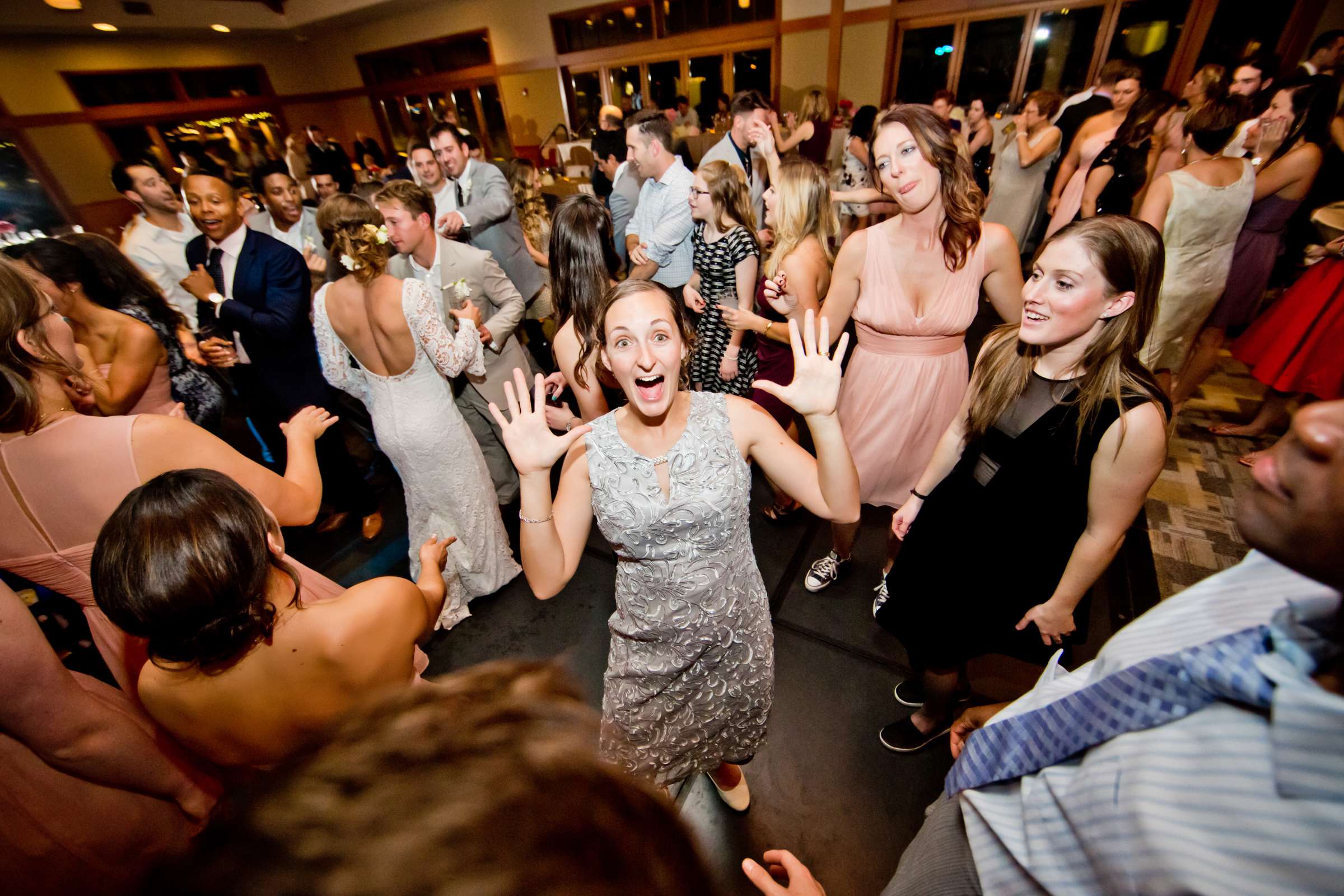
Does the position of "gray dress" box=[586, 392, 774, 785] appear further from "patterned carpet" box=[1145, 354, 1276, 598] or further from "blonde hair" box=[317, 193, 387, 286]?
"patterned carpet" box=[1145, 354, 1276, 598]

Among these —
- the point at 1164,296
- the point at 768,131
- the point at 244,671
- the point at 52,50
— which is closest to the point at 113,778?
the point at 244,671

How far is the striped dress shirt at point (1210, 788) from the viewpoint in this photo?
19.2 inches

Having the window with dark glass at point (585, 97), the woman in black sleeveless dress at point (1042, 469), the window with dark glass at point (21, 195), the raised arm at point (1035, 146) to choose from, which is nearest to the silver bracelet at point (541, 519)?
the woman in black sleeveless dress at point (1042, 469)

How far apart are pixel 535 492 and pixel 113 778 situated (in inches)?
43.6

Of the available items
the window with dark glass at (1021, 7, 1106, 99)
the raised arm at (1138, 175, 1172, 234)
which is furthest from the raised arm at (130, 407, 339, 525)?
the window with dark glass at (1021, 7, 1106, 99)

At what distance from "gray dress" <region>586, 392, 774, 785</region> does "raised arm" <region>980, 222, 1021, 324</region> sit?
53.4 inches

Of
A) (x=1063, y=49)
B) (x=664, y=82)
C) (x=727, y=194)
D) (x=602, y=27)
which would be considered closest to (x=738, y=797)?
(x=727, y=194)

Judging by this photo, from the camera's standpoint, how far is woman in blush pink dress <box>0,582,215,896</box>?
3.31 feet

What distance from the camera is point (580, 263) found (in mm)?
2314

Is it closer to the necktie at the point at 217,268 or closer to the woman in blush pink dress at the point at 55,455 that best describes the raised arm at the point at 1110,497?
the woman in blush pink dress at the point at 55,455

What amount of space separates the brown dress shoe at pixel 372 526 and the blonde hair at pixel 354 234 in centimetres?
174

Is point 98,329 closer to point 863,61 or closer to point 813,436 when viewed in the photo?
point 813,436

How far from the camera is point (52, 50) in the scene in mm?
10156

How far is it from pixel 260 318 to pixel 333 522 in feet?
4.28
